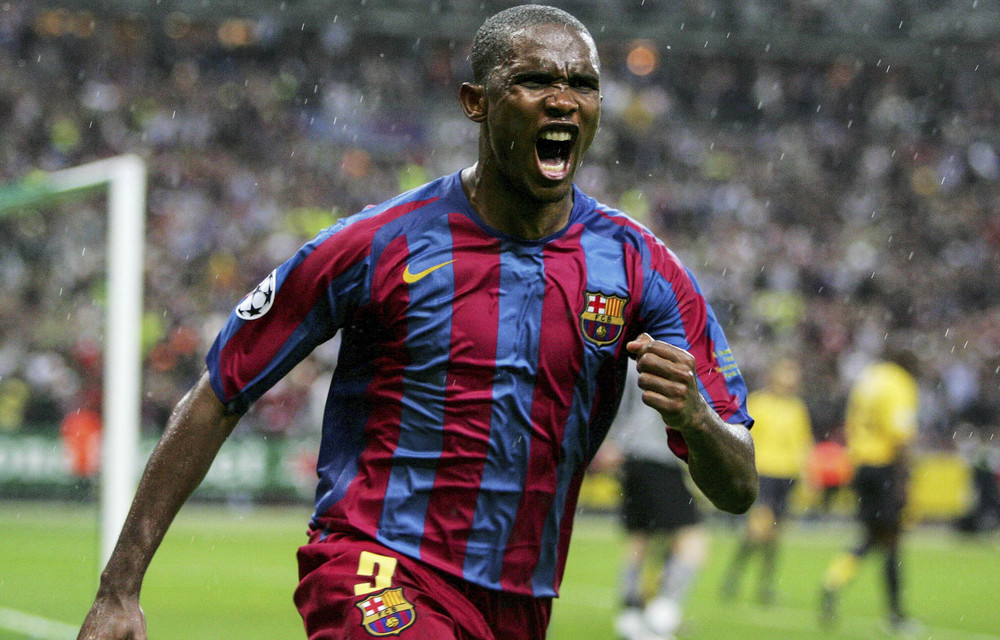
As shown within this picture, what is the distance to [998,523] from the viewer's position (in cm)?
1727

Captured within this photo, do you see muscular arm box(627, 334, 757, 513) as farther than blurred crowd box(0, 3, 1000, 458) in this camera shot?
No

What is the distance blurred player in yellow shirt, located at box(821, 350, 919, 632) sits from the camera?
967 cm

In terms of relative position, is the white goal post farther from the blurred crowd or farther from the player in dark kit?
the blurred crowd

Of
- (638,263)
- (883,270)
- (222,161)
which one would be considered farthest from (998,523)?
(638,263)

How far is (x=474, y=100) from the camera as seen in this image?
10.1 feet

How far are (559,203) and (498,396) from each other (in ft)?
1.57

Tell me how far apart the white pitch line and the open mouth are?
6.11m

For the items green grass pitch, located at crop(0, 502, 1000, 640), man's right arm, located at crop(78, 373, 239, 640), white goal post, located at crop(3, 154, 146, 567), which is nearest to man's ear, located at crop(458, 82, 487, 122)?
man's right arm, located at crop(78, 373, 239, 640)

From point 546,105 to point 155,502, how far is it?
1145mm

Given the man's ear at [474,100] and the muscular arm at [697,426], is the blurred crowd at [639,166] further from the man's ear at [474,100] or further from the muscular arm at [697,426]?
the muscular arm at [697,426]

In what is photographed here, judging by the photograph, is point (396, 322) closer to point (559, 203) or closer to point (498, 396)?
point (498, 396)

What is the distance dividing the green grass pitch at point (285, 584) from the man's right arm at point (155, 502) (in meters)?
5.78

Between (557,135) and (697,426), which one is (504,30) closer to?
(557,135)

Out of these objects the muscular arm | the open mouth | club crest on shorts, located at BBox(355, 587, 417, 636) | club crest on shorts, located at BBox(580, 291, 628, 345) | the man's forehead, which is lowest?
club crest on shorts, located at BBox(355, 587, 417, 636)
